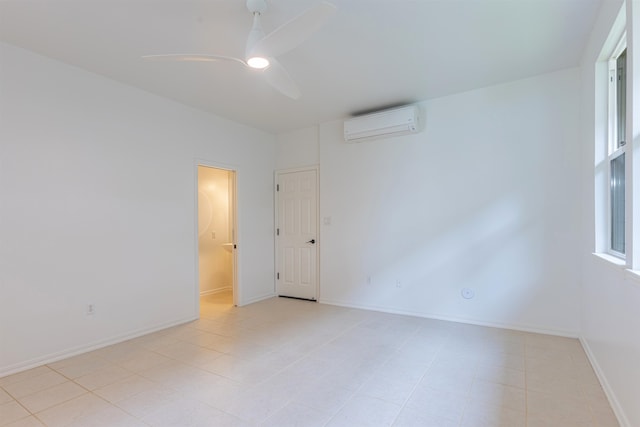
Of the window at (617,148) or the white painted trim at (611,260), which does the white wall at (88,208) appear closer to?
the white painted trim at (611,260)

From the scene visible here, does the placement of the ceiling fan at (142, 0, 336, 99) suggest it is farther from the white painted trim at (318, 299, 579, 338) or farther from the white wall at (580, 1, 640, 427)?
the white painted trim at (318, 299, 579, 338)

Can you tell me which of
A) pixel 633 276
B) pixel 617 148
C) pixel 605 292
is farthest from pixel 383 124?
pixel 633 276

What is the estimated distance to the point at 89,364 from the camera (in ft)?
8.98

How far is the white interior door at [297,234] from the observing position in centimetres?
496

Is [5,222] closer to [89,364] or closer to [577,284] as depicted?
[89,364]

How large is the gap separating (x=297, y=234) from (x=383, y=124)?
7.10 ft

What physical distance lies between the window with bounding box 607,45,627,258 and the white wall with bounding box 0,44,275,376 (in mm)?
4126

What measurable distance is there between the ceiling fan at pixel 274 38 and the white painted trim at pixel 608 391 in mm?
2761

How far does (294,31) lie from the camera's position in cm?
179

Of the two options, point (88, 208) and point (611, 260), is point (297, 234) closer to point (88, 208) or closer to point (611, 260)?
point (88, 208)

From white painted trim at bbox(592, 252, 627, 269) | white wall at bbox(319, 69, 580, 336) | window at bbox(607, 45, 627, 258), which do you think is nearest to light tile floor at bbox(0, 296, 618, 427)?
white wall at bbox(319, 69, 580, 336)

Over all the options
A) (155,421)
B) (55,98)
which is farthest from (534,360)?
(55,98)

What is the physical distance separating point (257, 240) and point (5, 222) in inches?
114

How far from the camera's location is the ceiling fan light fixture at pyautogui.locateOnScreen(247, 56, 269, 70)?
201cm
